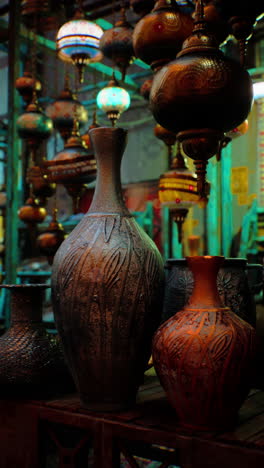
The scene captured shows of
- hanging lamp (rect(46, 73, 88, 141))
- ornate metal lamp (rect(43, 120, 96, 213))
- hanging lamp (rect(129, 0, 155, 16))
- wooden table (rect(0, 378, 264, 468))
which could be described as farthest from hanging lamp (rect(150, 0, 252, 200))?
hanging lamp (rect(46, 73, 88, 141))

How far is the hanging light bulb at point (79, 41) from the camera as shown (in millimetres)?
2744

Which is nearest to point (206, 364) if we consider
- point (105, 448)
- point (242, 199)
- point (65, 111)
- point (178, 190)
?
point (105, 448)

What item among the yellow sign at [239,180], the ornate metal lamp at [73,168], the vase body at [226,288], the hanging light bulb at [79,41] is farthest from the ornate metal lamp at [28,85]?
the yellow sign at [239,180]

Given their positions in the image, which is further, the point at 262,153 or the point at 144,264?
the point at 262,153

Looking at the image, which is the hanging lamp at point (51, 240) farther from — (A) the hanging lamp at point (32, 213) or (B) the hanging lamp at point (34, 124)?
(B) the hanging lamp at point (34, 124)

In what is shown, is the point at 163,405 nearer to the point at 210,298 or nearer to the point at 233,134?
the point at 210,298

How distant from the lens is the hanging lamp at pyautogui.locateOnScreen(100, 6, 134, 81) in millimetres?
2613

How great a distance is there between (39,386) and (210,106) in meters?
0.88

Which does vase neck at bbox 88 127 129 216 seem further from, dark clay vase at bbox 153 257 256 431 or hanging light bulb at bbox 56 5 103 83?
hanging light bulb at bbox 56 5 103 83

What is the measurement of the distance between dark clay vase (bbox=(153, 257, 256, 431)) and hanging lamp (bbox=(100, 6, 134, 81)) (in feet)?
6.14

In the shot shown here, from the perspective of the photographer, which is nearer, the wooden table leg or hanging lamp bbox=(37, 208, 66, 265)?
the wooden table leg

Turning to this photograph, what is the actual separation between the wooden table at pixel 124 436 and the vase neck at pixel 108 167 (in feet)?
1.73

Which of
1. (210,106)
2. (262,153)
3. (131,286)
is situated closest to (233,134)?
(210,106)

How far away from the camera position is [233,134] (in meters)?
2.43
